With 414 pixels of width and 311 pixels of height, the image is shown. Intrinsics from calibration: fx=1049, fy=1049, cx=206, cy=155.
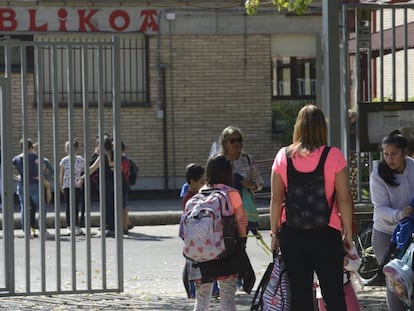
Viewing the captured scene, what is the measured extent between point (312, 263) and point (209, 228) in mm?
1037

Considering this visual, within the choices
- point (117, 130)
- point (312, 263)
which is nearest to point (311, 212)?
point (312, 263)

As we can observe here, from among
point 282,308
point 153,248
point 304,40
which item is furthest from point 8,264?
point 304,40

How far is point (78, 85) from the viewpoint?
24438mm

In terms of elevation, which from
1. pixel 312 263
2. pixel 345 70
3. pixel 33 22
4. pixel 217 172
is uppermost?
pixel 33 22

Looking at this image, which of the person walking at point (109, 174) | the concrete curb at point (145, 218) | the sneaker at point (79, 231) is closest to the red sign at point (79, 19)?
the concrete curb at point (145, 218)

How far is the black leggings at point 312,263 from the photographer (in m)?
7.02

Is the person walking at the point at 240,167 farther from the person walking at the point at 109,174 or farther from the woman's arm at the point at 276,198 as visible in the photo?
the person walking at the point at 109,174

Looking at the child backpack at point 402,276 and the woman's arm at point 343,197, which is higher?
the woman's arm at point 343,197

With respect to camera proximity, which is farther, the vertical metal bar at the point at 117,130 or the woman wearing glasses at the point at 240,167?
Result: the woman wearing glasses at the point at 240,167

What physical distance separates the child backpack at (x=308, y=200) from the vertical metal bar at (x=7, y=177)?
3.82 m

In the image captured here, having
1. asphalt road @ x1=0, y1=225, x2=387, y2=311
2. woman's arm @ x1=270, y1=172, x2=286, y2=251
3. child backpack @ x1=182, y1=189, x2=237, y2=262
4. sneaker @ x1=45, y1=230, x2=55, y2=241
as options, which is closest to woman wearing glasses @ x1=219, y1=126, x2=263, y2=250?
asphalt road @ x1=0, y1=225, x2=387, y2=311

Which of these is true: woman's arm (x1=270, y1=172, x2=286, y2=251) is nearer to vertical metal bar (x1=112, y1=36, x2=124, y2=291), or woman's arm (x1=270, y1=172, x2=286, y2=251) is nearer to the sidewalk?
vertical metal bar (x1=112, y1=36, x2=124, y2=291)

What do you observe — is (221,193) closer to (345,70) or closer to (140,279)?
(345,70)

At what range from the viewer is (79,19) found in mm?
22703
